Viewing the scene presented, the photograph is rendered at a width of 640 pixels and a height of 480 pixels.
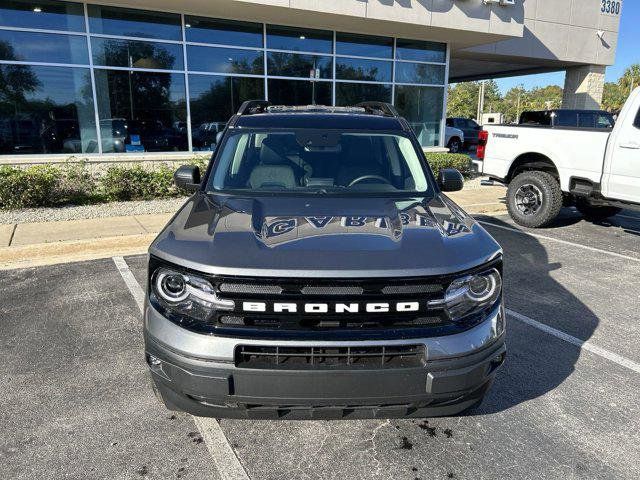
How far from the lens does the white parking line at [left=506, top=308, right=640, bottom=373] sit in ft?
11.7

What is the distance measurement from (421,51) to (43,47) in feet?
34.0

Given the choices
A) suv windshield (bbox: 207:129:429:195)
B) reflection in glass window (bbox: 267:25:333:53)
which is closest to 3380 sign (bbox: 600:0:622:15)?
reflection in glass window (bbox: 267:25:333:53)

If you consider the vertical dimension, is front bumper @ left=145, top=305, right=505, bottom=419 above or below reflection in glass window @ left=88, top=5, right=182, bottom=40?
below

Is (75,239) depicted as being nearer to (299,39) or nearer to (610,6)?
(299,39)

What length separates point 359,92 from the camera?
46.8 feet

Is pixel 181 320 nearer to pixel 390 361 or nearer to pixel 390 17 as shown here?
pixel 390 361

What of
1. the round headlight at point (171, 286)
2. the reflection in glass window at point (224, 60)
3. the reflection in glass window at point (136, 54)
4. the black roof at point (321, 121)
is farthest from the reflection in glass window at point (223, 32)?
the round headlight at point (171, 286)

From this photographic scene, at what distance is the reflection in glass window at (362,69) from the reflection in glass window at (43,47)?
6.74m

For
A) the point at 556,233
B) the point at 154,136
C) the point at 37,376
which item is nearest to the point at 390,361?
the point at 37,376

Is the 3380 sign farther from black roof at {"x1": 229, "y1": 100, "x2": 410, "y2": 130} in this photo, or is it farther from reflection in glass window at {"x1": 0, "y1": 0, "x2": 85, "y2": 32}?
black roof at {"x1": 229, "y1": 100, "x2": 410, "y2": 130}

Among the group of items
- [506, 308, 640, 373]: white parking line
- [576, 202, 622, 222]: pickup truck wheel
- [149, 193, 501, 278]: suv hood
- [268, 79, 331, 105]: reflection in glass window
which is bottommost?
[506, 308, 640, 373]: white parking line

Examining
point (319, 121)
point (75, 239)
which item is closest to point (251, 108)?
point (319, 121)

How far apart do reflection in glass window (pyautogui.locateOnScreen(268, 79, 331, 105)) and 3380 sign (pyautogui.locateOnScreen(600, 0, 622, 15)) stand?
13.2 meters

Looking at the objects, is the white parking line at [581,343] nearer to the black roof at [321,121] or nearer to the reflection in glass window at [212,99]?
the black roof at [321,121]
